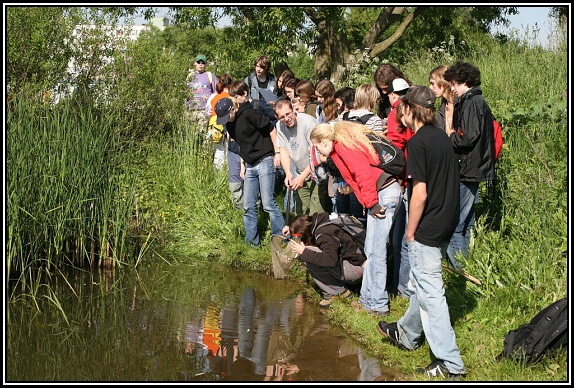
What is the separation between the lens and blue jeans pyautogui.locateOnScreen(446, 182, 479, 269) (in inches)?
263

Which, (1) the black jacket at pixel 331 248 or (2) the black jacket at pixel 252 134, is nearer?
(1) the black jacket at pixel 331 248

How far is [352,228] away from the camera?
705 centimetres

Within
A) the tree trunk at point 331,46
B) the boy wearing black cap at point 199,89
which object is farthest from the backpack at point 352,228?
the tree trunk at point 331,46

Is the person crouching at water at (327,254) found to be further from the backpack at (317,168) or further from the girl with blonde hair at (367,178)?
the backpack at (317,168)

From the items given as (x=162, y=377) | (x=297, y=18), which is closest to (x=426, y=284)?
(x=162, y=377)

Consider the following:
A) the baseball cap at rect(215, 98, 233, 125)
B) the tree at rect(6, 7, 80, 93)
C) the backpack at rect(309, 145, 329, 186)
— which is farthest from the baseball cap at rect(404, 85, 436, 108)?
the tree at rect(6, 7, 80, 93)

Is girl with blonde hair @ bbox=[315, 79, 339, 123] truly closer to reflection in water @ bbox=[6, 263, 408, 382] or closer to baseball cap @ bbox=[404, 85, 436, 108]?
reflection in water @ bbox=[6, 263, 408, 382]

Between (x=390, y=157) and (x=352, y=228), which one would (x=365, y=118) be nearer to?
(x=352, y=228)

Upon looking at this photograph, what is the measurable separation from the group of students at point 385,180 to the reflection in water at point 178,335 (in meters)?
0.57

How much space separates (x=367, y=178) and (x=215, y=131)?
4.51m

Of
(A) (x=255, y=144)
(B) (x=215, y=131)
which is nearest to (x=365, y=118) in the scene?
(A) (x=255, y=144)

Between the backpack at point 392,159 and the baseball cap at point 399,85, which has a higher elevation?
the baseball cap at point 399,85

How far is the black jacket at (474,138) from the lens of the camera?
256 inches

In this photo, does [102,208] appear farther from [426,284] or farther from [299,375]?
[426,284]
